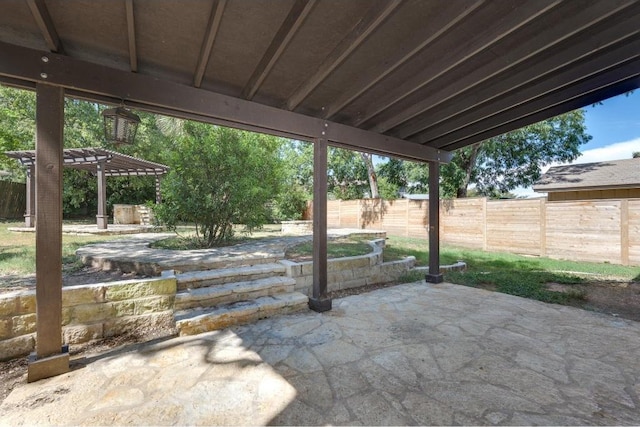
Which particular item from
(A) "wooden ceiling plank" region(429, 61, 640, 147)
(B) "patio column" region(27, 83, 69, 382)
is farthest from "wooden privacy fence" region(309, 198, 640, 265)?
(B) "patio column" region(27, 83, 69, 382)

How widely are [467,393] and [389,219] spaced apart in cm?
1076

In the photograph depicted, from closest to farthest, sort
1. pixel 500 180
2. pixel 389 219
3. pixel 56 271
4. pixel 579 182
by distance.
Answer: pixel 56 271, pixel 579 182, pixel 389 219, pixel 500 180

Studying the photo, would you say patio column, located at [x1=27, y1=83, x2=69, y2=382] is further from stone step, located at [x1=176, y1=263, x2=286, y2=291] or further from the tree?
the tree

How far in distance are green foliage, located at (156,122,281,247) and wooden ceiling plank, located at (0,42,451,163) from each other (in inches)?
97.2

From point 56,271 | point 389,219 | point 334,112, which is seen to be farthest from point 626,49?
point 389,219

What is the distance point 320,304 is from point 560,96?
3.52 m

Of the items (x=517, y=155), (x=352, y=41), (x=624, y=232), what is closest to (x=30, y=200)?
(x=352, y=41)

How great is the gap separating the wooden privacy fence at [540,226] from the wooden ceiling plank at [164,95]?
689 centimetres

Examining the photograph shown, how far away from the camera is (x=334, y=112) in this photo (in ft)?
10.8

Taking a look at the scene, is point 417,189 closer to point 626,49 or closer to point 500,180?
Answer: point 500,180

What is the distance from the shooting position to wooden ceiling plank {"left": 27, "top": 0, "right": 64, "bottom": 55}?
1.72 metres

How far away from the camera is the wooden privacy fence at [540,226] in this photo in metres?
6.69

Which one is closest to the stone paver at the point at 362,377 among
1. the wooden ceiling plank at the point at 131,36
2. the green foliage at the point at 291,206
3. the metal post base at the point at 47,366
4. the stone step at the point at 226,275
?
the metal post base at the point at 47,366

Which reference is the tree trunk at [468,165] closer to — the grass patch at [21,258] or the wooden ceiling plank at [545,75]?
the wooden ceiling plank at [545,75]
